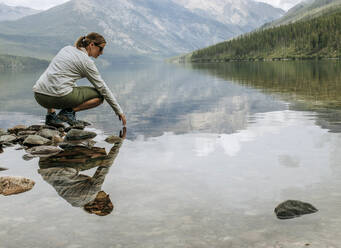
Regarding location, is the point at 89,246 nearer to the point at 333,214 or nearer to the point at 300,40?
the point at 333,214

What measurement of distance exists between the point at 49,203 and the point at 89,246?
1.70m

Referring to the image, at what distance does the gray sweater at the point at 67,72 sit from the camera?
Answer: 11.3 m

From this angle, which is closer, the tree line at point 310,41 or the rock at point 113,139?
the rock at point 113,139

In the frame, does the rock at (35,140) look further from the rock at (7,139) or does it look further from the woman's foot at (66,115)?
the woman's foot at (66,115)

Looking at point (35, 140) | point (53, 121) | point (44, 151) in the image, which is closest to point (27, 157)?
point (44, 151)

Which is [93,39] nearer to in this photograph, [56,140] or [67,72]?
[67,72]

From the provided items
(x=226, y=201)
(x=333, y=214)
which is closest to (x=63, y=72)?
(x=226, y=201)

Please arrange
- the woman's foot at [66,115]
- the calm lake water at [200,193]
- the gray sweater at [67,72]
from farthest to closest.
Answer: the woman's foot at [66,115] → the gray sweater at [67,72] → the calm lake water at [200,193]

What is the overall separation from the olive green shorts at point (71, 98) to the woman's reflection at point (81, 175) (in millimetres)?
2263

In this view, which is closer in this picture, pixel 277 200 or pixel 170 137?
pixel 277 200

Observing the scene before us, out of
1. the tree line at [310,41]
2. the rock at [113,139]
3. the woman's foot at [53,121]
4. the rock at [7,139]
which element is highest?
the tree line at [310,41]

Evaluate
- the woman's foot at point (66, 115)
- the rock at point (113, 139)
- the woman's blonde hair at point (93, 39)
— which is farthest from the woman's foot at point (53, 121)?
the woman's blonde hair at point (93, 39)

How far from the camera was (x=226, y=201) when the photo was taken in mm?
5832

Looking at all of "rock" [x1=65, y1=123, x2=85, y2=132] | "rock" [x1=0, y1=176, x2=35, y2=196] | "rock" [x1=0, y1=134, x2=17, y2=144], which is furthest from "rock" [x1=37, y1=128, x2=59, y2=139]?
"rock" [x1=0, y1=176, x2=35, y2=196]
